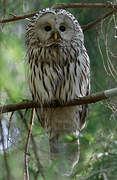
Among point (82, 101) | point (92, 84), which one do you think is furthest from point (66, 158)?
point (92, 84)

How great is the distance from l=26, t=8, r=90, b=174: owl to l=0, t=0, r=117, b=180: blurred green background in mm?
85

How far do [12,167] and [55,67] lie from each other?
3.08 ft

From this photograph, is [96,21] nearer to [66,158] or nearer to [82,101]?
[82,101]

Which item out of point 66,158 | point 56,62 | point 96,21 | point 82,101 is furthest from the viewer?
point 56,62

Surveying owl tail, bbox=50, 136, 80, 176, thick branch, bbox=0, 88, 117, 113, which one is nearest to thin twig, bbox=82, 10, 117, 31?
thick branch, bbox=0, 88, 117, 113

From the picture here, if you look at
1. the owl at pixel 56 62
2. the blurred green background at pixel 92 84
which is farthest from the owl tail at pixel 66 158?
the owl at pixel 56 62

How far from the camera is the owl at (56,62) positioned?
3.38 metres

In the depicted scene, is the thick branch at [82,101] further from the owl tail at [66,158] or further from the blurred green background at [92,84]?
the owl tail at [66,158]

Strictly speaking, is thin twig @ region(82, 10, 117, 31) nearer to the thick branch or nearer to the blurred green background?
the blurred green background

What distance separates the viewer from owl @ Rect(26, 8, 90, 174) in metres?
3.38

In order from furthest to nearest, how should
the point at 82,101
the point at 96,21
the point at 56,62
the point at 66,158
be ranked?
the point at 56,62 → the point at 96,21 → the point at 82,101 → the point at 66,158

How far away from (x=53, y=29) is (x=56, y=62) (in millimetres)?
301

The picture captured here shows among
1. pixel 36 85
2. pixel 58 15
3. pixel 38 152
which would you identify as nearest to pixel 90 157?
pixel 38 152

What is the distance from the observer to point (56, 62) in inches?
134
